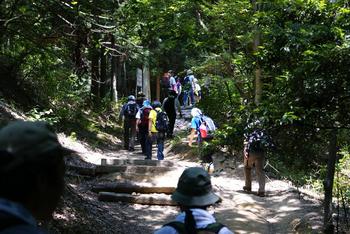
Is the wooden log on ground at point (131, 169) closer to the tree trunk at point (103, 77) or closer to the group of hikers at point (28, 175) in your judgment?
the group of hikers at point (28, 175)

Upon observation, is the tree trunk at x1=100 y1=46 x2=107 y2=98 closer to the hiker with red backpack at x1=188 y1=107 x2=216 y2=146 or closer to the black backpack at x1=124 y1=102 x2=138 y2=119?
the black backpack at x1=124 y1=102 x2=138 y2=119

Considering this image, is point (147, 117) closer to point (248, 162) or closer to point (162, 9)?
point (162, 9)

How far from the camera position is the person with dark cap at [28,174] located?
130 cm

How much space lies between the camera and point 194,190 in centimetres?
258

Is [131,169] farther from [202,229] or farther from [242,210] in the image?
[202,229]

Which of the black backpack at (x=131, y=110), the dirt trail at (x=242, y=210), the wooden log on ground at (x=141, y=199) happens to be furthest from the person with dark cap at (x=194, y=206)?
the black backpack at (x=131, y=110)

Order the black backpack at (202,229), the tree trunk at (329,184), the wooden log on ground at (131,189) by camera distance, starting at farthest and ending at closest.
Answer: the wooden log on ground at (131,189)
the tree trunk at (329,184)
the black backpack at (202,229)

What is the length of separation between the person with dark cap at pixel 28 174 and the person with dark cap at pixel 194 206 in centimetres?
113

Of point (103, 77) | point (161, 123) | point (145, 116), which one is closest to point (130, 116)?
point (145, 116)

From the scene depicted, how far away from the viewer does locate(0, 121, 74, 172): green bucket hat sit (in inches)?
52.2

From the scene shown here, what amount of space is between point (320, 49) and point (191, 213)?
3.29m

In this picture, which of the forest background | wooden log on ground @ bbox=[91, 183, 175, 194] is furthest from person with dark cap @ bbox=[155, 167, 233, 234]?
wooden log on ground @ bbox=[91, 183, 175, 194]

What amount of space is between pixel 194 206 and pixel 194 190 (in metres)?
0.09

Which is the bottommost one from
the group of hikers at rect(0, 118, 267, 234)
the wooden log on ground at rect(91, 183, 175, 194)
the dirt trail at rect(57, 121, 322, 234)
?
the dirt trail at rect(57, 121, 322, 234)
